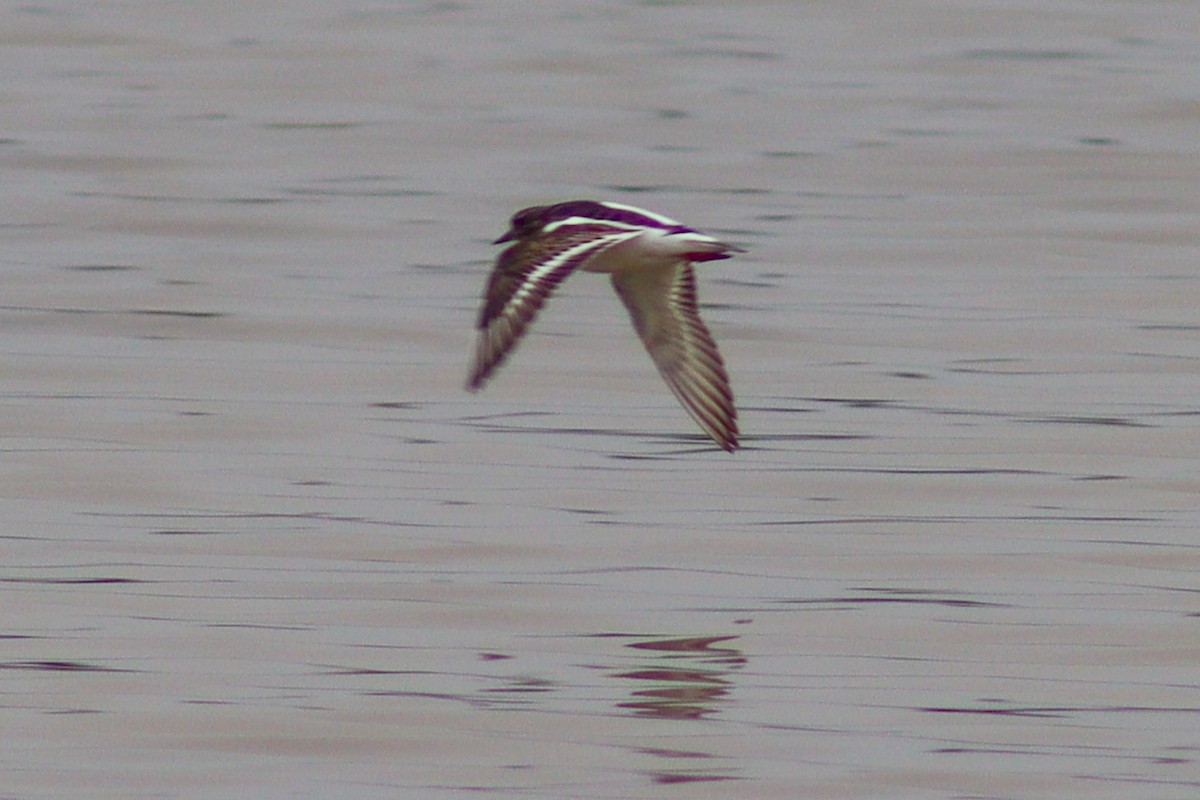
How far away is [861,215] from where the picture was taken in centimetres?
1386

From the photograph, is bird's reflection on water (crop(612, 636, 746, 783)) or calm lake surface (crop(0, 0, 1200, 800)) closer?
bird's reflection on water (crop(612, 636, 746, 783))

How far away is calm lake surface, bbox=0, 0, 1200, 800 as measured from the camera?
649cm

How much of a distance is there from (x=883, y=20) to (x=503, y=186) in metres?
6.52

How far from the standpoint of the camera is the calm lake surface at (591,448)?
649cm

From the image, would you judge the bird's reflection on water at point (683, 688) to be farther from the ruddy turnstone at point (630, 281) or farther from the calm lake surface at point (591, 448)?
the ruddy turnstone at point (630, 281)

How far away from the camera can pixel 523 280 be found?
7066 millimetres

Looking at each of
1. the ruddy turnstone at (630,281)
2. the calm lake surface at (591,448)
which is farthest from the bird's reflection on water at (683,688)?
the ruddy turnstone at (630,281)

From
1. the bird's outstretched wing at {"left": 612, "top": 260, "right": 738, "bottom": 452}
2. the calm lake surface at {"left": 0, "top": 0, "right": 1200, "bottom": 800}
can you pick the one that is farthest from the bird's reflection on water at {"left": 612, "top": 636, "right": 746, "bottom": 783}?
the bird's outstretched wing at {"left": 612, "top": 260, "right": 738, "bottom": 452}

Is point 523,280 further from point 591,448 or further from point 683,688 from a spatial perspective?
point 591,448

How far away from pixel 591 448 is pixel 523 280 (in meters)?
2.44

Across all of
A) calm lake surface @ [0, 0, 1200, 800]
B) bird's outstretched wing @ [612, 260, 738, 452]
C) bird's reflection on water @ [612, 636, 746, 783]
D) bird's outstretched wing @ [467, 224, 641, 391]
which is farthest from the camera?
bird's outstretched wing @ [612, 260, 738, 452]

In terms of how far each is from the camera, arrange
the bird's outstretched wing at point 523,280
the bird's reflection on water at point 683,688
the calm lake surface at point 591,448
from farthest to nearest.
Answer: the bird's outstretched wing at point 523,280 < the calm lake surface at point 591,448 < the bird's reflection on water at point 683,688

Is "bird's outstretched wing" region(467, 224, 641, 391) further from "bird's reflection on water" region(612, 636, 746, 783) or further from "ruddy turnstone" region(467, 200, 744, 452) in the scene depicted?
"bird's reflection on water" region(612, 636, 746, 783)

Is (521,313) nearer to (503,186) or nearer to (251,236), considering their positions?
(251,236)
